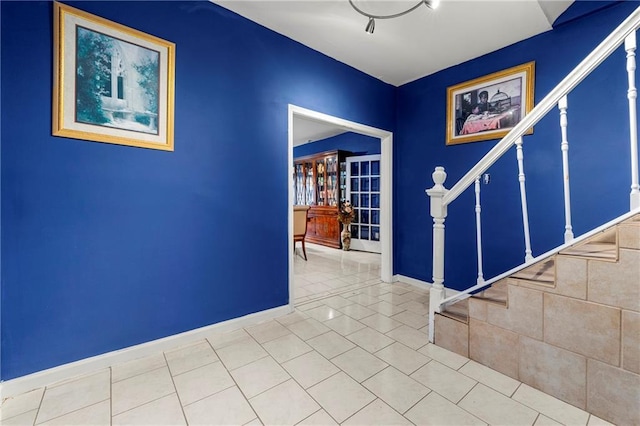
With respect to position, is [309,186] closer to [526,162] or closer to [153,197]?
[526,162]

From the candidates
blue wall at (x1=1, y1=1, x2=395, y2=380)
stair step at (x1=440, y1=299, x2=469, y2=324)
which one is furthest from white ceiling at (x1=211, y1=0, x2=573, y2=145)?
stair step at (x1=440, y1=299, x2=469, y2=324)

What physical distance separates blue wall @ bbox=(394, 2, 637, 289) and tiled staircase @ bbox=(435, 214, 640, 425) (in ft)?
3.19

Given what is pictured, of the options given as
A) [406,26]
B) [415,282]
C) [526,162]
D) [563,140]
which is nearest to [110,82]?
[406,26]

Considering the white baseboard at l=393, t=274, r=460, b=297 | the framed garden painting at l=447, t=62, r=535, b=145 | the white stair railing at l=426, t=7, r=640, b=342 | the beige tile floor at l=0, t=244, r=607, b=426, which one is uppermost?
the framed garden painting at l=447, t=62, r=535, b=145

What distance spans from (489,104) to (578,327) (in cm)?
233

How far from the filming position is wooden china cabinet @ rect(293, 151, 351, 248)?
6070mm

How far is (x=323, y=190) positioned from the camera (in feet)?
21.2

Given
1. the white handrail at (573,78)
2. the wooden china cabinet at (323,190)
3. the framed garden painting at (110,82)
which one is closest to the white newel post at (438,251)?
the white handrail at (573,78)

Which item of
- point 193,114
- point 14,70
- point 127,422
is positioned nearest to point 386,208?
point 193,114

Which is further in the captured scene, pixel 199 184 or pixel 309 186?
pixel 309 186

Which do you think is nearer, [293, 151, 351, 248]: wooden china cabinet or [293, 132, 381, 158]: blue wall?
[293, 132, 381, 158]: blue wall

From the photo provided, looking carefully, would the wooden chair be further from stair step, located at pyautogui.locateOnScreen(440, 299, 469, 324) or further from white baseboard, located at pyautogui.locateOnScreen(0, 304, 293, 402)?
stair step, located at pyautogui.locateOnScreen(440, 299, 469, 324)

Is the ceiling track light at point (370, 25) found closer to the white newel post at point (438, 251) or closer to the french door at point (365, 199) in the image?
the white newel post at point (438, 251)

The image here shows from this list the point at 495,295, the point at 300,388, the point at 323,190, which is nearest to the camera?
the point at 300,388
